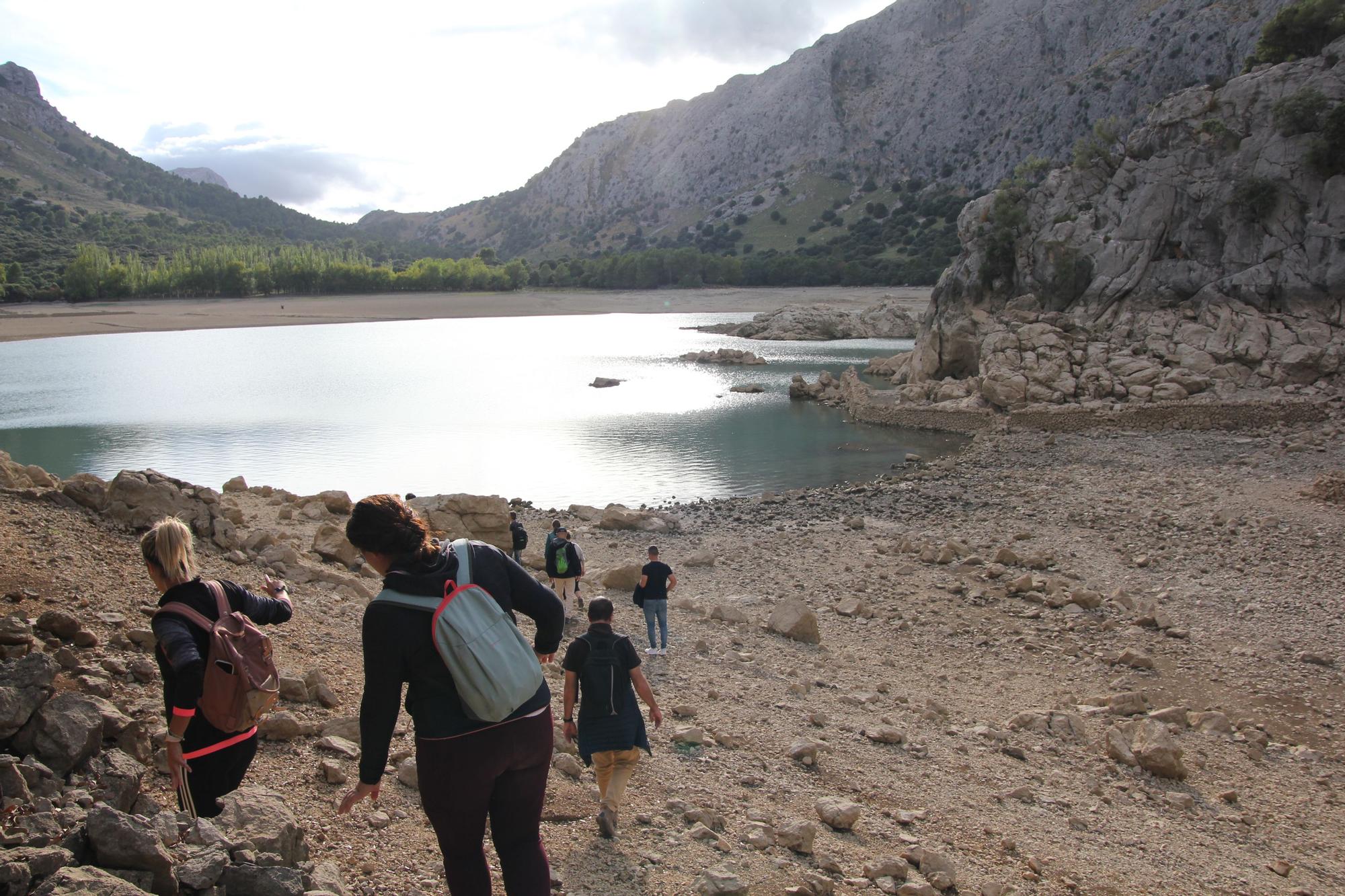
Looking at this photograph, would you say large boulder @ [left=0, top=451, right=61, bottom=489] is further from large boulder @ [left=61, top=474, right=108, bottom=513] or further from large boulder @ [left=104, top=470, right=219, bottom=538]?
large boulder @ [left=104, top=470, right=219, bottom=538]

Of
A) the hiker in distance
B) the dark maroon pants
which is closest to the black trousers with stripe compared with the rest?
the dark maroon pants

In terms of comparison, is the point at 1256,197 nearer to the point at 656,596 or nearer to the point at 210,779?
the point at 656,596

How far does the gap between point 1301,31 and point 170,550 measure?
141 feet

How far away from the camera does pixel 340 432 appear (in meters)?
31.7

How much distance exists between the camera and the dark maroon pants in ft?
9.98

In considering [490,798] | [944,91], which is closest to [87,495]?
[490,798]

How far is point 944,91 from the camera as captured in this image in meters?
142

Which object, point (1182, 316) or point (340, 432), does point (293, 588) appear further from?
point (1182, 316)

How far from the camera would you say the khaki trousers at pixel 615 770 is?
5008mm

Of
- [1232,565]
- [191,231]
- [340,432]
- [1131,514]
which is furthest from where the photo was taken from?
[191,231]

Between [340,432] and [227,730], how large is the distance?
29919 mm

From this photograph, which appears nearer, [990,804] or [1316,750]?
[990,804]

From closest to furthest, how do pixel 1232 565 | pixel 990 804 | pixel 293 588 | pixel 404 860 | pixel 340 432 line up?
1. pixel 404 860
2. pixel 990 804
3. pixel 293 588
4. pixel 1232 565
5. pixel 340 432

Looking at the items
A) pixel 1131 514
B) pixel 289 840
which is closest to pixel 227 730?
pixel 289 840
